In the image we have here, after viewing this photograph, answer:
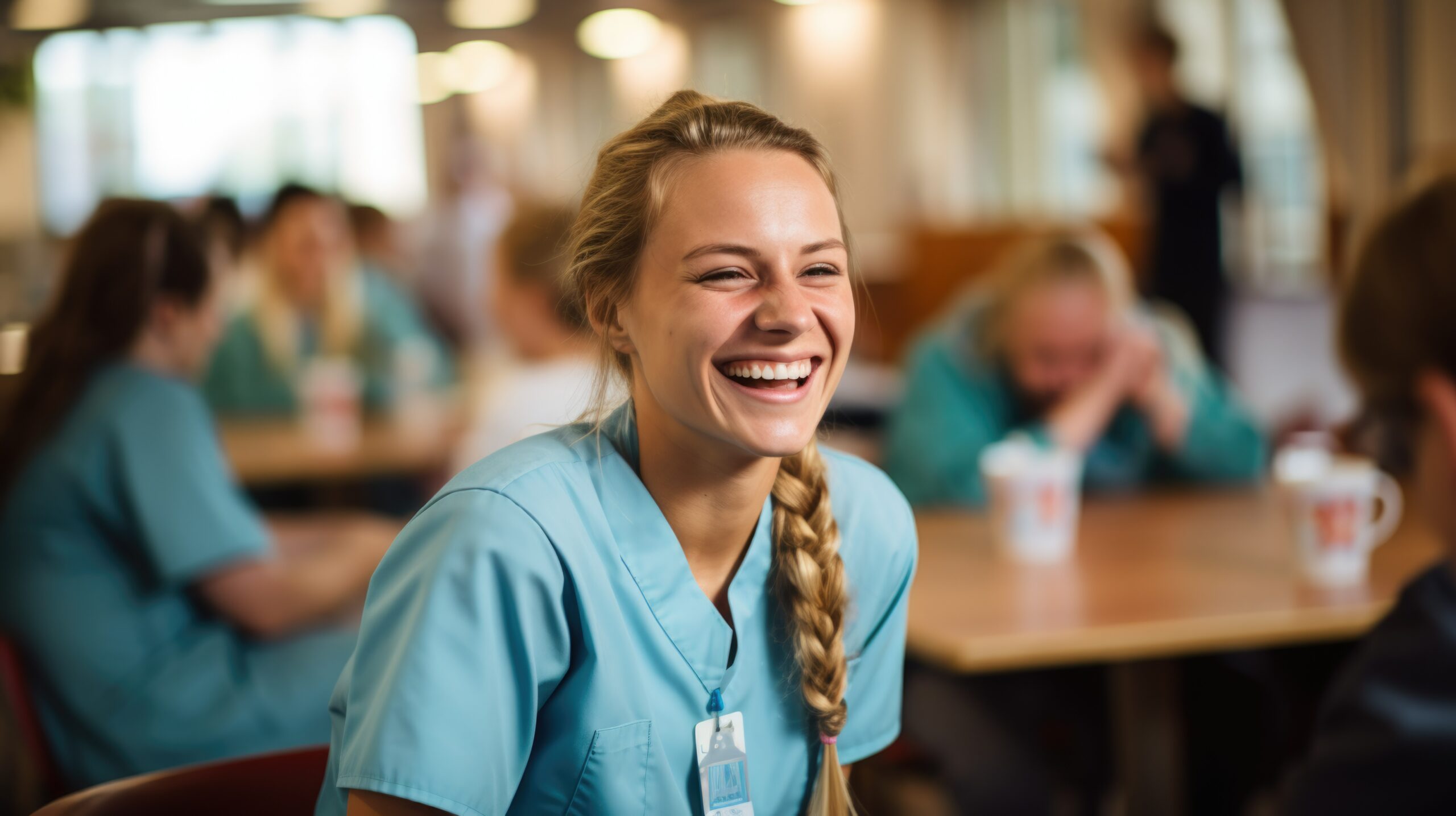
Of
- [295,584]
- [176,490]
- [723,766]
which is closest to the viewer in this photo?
[723,766]

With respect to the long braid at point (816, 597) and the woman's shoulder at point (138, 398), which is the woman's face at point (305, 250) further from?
the long braid at point (816, 597)

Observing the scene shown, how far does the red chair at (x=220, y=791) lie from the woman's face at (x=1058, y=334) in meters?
1.62

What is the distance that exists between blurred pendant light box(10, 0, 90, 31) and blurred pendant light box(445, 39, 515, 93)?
314 cm

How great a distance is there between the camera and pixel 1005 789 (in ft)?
6.12

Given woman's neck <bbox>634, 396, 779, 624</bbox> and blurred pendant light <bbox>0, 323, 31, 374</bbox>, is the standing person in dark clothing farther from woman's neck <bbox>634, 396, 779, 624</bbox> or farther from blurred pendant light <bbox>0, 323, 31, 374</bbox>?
woman's neck <bbox>634, 396, 779, 624</bbox>

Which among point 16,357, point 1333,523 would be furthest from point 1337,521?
point 16,357

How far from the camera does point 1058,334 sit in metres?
2.33

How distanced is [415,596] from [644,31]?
10.2 meters

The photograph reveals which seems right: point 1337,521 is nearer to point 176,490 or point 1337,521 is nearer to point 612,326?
point 612,326

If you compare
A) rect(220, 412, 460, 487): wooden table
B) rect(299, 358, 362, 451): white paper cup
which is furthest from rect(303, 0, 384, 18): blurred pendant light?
rect(220, 412, 460, 487): wooden table

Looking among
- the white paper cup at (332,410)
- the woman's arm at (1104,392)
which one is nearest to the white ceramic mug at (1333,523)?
the woman's arm at (1104,392)

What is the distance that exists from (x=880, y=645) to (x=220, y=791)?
545 mm

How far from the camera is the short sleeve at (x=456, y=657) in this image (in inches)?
32.9

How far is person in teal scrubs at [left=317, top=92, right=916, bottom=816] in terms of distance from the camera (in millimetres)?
854
